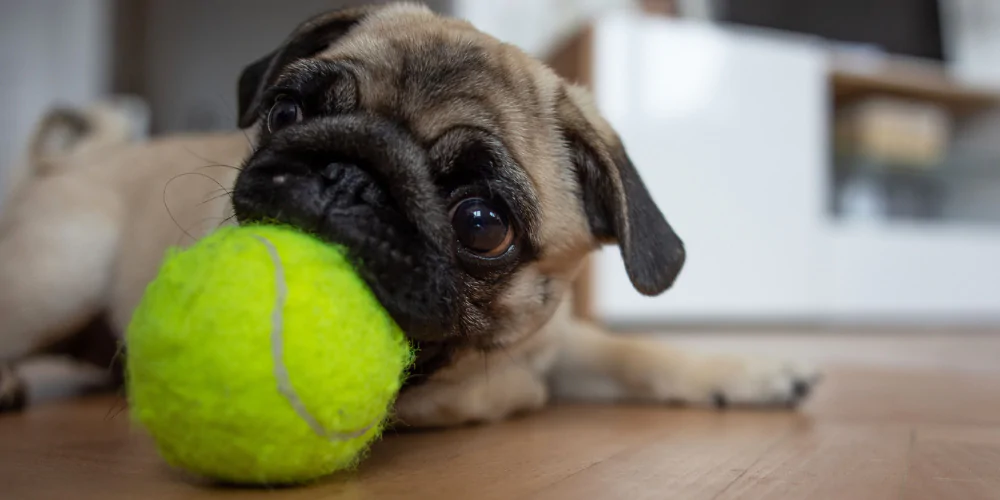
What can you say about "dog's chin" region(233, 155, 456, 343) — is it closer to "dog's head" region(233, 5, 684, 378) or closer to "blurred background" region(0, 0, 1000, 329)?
"dog's head" region(233, 5, 684, 378)

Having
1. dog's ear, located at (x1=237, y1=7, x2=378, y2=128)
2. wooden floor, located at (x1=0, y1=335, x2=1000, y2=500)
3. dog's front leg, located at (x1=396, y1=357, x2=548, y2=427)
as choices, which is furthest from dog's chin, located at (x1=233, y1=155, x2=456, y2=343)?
dog's ear, located at (x1=237, y1=7, x2=378, y2=128)

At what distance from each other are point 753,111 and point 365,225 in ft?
17.4

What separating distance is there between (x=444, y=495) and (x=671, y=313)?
15.4ft

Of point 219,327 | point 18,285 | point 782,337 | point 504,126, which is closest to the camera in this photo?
point 219,327

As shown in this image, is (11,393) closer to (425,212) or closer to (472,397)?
(472,397)

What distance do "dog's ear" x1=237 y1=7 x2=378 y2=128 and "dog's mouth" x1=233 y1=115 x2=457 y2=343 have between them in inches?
25.2

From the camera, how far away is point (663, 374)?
251 cm

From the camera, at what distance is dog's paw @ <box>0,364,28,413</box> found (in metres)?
2.20

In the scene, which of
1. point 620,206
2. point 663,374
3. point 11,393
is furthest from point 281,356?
point 663,374

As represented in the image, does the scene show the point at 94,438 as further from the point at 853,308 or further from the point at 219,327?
the point at 853,308

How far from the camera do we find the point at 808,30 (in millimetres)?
7543

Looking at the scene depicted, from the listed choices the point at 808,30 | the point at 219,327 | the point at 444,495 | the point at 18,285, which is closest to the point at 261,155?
the point at 219,327

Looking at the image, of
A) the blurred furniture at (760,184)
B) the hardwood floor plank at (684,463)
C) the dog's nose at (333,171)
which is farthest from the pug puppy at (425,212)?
the blurred furniture at (760,184)

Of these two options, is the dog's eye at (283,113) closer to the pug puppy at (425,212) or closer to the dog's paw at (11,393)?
the pug puppy at (425,212)
